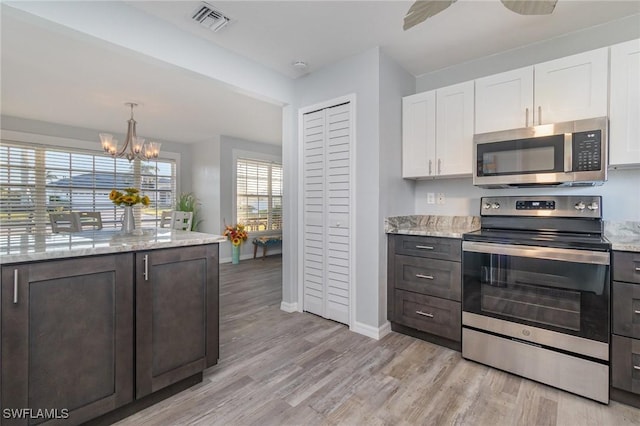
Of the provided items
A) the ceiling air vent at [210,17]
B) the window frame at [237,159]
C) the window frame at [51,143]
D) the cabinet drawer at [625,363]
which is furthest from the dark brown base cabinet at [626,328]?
the window frame at [51,143]

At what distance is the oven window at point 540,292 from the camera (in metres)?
1.83

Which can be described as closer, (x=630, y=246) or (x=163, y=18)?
(x=630, y=246)

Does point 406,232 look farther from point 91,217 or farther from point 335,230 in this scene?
point 91,217

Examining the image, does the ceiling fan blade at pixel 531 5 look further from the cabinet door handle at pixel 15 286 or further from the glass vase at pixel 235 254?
the glass vase at pixel 235 254

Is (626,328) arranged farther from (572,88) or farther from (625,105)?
(572,88)

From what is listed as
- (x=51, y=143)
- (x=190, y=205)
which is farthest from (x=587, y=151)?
(x=51, y=143)

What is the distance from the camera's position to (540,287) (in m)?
2.01

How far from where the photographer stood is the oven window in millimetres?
1827

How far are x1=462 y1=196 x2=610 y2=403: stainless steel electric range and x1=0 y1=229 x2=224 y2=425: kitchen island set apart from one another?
73.5 inches

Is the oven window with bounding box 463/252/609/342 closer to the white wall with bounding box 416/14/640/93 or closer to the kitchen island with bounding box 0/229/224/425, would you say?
the white wall with bounding box 416/14/640/93

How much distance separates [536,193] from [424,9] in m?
1.95

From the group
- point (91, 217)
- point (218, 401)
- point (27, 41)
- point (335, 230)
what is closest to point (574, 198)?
point (335, 230)

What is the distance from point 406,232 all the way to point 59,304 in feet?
7.59

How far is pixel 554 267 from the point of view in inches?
76.8
